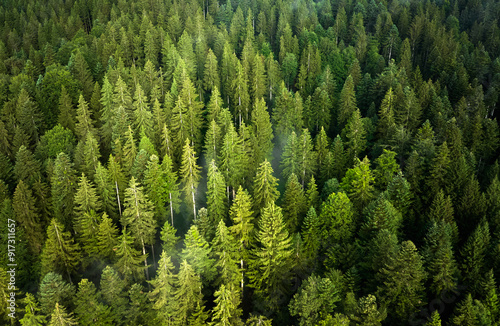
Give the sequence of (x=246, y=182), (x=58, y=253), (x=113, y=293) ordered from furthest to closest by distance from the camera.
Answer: (x=246, y=182), (x=58, y=253), (x=113, y=293)

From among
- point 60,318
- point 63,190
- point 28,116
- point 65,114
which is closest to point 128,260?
point 60,318

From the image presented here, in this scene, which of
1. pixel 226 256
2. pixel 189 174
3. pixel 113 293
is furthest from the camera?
pixel 189 174

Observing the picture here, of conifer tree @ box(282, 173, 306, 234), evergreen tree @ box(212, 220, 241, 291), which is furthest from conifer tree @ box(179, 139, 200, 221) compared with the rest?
conifer tree @ box(282, 173, 306, 234)

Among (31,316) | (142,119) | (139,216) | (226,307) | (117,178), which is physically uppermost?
(142,119)

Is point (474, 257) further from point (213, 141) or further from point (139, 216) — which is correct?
point (139, 216)

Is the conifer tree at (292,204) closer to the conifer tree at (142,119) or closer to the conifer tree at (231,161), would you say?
the conifer tree at (231,161)

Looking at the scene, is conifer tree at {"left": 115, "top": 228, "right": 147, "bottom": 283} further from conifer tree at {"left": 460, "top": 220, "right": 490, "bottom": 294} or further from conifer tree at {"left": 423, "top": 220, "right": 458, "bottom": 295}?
conifer tree at {"left": 460, "top": 220, "right": 490, "bottom": 294}

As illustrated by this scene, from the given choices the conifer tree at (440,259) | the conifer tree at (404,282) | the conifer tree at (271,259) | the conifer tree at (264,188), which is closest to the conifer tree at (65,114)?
the conifer tree at (264,188)
